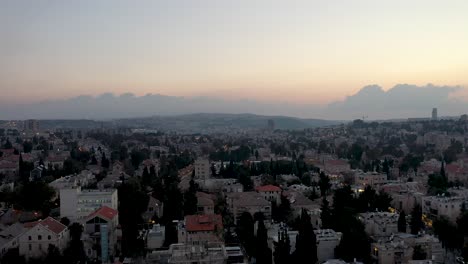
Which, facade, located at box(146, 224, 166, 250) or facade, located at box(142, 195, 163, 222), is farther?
facade, located at box(142, 195, 163, 222)

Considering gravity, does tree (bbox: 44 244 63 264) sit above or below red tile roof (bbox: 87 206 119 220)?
below

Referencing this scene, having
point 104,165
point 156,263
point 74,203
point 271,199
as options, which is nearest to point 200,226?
point 156,263

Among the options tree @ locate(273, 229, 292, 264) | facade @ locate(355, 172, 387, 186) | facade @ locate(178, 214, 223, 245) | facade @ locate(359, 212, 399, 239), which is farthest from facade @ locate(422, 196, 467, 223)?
facade @ locate(178, 214, 223, 245)

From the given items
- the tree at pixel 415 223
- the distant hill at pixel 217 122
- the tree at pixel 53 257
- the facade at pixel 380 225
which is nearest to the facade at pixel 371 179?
the facade at pixel 380 225

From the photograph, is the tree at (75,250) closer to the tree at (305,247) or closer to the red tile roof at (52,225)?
the red tile roof at (52,225)

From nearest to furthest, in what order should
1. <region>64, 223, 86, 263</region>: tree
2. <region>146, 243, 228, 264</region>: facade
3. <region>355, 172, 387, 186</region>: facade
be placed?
<region>146, 243, 228, 264</region>: facade → <region>64, 223, 86, 263</region>: tree → <region>355, 172, 387, 186</region>: facade

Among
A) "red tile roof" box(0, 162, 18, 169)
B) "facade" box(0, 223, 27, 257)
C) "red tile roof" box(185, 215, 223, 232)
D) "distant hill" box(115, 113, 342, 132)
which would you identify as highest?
"red tile roof" box(185, 215, 223, 232)

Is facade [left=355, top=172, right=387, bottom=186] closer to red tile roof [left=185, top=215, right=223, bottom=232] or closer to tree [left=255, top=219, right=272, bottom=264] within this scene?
red tile roof [left=185, top=215, right=223, bottom=232]

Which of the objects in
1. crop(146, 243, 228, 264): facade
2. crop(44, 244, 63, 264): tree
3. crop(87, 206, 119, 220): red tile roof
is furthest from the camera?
crop(87, 206, 119, 220): red tile roof

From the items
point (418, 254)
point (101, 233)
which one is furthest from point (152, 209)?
point (418, 254)

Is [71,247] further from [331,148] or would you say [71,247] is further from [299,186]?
[331,148]
